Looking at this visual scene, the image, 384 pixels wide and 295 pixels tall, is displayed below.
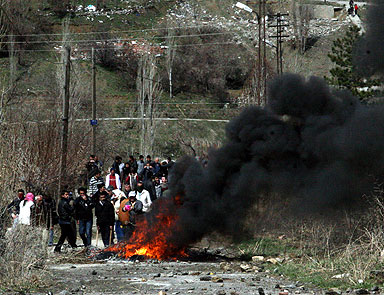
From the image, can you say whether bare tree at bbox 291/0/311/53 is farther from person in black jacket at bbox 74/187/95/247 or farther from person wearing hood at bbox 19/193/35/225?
person wearing hood at bbox 19/193/35/225

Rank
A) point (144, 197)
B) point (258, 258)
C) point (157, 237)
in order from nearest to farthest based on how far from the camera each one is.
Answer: point (157, 237) → point (258, 258) → point (144, 197)

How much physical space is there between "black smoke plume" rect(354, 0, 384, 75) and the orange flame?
690cm

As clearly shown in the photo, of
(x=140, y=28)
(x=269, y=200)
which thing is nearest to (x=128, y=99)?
(x=140, y=28)

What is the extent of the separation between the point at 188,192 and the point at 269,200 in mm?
2235

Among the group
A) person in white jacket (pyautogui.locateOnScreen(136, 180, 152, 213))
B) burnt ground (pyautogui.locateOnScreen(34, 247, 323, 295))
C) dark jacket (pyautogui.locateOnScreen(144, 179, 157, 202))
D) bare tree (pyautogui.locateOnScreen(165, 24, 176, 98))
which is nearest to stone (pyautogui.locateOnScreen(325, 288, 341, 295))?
burnt ground (pyautogui.locateOnScreen(34, 247, 323, 295))

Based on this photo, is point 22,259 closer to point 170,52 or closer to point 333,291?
point 333,291

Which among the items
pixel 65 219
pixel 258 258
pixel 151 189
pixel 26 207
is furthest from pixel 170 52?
pixel 258 258

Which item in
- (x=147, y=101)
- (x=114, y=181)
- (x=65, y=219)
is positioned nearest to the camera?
(x=65, y=219)

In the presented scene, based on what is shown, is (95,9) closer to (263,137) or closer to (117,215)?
(117,215)

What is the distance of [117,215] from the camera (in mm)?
22078

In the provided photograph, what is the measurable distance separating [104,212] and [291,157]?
732 centimetres

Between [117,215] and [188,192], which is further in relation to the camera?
[117,215]

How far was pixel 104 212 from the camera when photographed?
21250 millimetres

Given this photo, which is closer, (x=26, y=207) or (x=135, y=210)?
(x=26, y=207)
